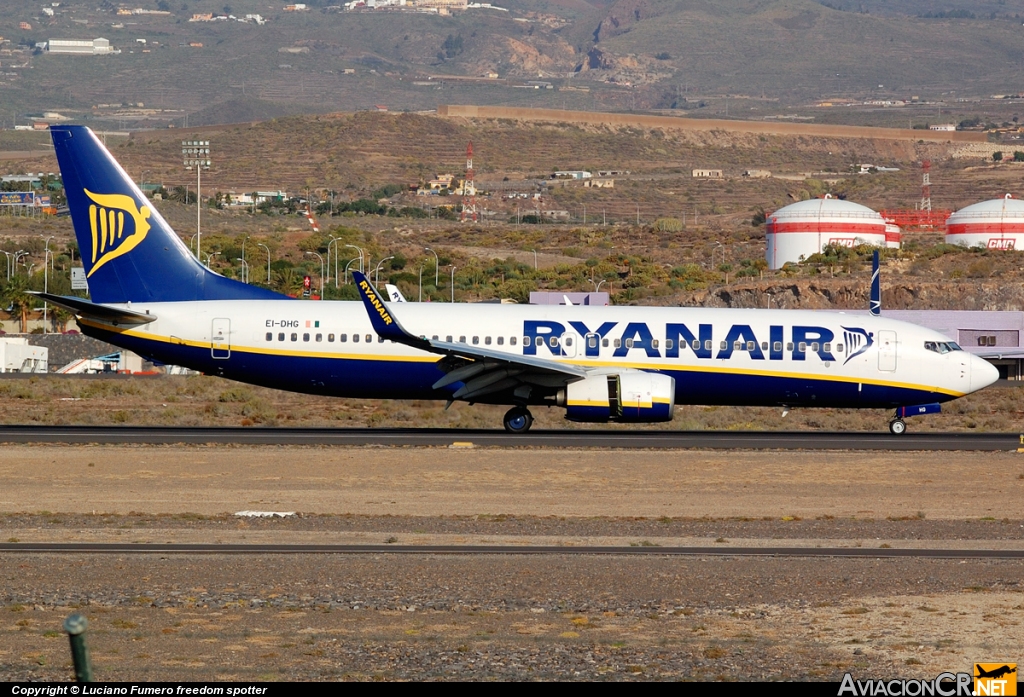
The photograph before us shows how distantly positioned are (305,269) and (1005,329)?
5386 centimetres

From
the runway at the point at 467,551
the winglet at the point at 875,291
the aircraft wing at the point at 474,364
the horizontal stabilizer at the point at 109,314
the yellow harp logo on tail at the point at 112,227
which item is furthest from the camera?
the winglet at the point at 875,291

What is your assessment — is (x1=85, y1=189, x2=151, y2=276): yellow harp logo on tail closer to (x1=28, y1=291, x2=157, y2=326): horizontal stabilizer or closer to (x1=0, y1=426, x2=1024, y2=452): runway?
(x1=28, y1=291, x2=157, y2=326): horizontal stabilizer

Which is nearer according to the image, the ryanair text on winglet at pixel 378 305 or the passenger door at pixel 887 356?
the ryanair text on winglet at pixel 378 305

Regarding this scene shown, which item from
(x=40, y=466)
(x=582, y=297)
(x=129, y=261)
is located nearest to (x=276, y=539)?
(x=40, y=466)

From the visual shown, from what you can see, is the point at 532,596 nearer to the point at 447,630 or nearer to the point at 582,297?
the point at 447,630

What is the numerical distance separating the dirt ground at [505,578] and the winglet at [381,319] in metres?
4.79

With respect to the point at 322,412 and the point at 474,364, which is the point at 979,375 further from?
the point at 322,412

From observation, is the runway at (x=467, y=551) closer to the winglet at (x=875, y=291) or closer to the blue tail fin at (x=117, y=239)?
the blue tail fin at (x=117, y=239)

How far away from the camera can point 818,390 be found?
36062 mm

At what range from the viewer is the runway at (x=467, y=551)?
61.2 feet

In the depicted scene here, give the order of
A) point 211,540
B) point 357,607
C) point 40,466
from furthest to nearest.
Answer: point 40,466 → point 211,540 → point 357,607

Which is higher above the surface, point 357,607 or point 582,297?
point 582,297

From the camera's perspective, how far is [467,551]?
18938 mm

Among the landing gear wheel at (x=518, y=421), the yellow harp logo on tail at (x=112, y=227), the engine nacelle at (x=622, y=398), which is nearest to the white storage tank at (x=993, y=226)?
the landing gear wheel at (x=518, y=421)
